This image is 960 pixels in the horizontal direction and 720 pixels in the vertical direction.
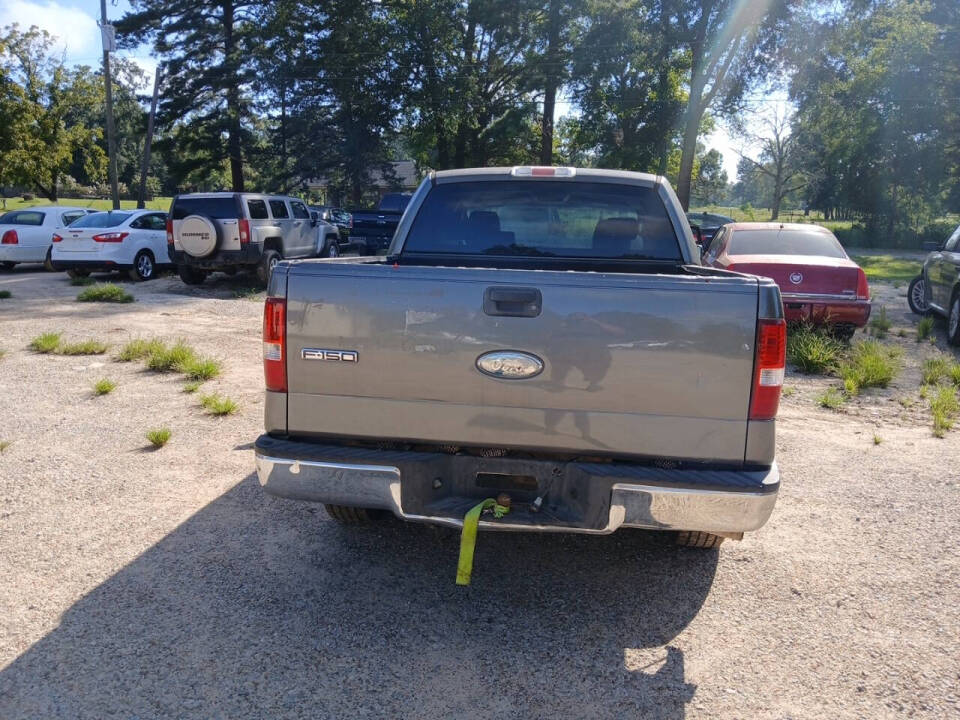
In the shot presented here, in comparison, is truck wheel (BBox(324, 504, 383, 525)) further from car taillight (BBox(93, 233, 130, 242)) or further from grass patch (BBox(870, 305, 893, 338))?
car taillight (BBox(93, 233, 130, 242))

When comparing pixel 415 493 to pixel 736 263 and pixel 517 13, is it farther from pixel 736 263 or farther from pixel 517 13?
pixel 517 13

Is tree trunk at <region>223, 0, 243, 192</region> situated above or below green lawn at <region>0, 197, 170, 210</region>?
above

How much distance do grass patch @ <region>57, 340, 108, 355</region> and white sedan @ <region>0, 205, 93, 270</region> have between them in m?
10.8

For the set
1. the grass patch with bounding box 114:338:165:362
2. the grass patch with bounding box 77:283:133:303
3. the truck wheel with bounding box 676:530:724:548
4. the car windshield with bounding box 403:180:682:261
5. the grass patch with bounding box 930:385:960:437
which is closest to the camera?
the truck wheel with bounding box 676:530:724:548

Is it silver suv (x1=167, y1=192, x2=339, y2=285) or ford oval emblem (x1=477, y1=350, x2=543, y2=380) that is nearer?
ford oval emblem (x1=477, y1=350, x2=543, y2=380)

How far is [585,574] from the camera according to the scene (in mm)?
4016

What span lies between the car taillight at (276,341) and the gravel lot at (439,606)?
3.61ft

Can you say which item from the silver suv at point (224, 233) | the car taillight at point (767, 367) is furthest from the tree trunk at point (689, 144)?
the car taillight at point (767, 367)

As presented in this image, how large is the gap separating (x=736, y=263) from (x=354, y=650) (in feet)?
25.3

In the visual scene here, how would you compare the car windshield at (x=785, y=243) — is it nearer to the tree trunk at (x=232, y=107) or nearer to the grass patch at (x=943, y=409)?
the grass patch at (x=943, y=409)

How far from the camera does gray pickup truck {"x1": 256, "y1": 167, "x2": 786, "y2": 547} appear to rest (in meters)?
3.10

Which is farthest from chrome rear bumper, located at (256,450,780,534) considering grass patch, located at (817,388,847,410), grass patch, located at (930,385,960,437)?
grass patch, located at (817,388,847,410)

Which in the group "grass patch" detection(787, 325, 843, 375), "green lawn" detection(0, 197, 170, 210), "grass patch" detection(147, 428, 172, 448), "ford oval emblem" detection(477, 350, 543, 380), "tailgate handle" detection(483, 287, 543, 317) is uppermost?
"green lawn" detection(0, 197, 170, 210)

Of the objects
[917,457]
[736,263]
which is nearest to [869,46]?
[736,263]
